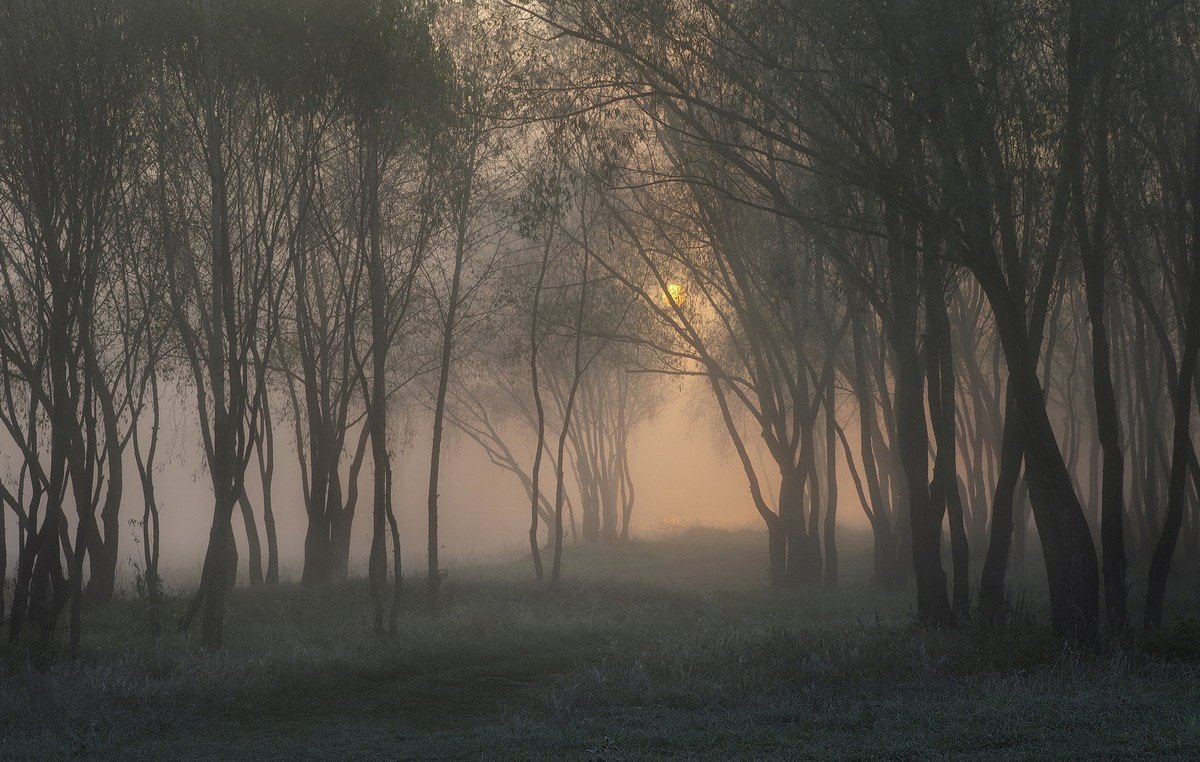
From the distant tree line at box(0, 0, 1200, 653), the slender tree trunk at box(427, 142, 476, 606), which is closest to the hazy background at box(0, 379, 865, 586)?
the slender tree trunk at box(427, 142, 476, 606)

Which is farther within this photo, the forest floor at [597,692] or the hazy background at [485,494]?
the hazy background at [485,494]

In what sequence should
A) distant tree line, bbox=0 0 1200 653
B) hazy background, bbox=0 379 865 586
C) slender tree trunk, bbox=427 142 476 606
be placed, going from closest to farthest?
distant tree line, bbox=0 0 1200 653 → slender tree trunk, bbox=427 142 476 606 → hazy background, bbox=0 379 865 586

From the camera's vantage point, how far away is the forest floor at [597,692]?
7.04 metres

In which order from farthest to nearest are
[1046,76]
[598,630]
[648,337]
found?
[648,337], [598,630], [1046,76]

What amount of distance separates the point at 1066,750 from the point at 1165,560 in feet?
21.4

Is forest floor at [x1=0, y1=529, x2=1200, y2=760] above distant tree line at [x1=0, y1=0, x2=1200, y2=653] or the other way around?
the other way around

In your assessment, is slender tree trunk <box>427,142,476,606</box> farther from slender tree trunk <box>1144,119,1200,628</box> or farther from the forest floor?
slender tree trunk <box>1144,119,1200,628</box>

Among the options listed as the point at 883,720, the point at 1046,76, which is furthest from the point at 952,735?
the point at 1046,76

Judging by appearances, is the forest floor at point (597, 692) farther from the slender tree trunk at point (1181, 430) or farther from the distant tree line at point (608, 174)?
the slender tree trunk at point (1181, 430)

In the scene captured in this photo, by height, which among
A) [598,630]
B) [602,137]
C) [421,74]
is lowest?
[598,630]

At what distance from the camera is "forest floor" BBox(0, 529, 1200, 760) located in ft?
23.1

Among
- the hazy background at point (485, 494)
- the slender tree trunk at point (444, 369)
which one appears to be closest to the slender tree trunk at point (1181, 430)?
the slender tree trunk at point (444, 369)

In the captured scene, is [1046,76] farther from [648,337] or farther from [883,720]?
[648,337]

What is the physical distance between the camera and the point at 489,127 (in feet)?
53.2
